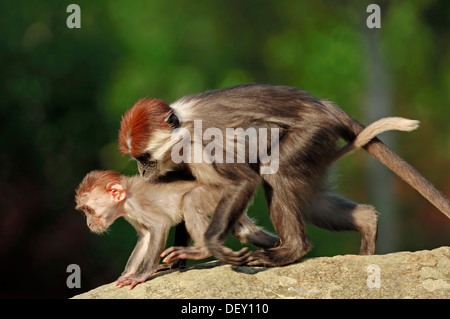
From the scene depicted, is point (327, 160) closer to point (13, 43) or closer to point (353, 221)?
point (353, 221)

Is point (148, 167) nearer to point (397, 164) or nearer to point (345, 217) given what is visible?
point (345, 217)

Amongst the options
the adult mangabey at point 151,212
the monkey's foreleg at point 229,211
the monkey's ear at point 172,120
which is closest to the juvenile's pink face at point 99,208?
the adult mangabey at point 151,212

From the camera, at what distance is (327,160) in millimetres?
6648

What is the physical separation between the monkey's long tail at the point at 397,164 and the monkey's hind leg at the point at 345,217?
0.49 m

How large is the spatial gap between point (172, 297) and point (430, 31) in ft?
42.6

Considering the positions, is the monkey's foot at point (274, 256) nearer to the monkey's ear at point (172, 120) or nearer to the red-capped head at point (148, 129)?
the red-capped head at point (148, 129)

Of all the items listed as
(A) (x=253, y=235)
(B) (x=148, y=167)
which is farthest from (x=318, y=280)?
(B) (x=148, y=167)

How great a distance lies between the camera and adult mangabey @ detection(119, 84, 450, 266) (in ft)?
20.5

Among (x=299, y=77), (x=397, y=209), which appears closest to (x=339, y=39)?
(x=299, y=77)

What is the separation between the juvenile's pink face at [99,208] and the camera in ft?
22.4

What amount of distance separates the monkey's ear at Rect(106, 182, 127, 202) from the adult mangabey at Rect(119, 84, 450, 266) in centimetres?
34

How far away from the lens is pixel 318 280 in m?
5.93

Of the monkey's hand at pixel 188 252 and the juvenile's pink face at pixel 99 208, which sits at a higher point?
the juvenile's pink face at pixel 99 208

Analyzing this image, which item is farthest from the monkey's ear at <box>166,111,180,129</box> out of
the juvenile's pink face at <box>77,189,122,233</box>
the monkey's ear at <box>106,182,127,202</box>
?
the juvenile's pink face at <box>77,189,122,233</box>
